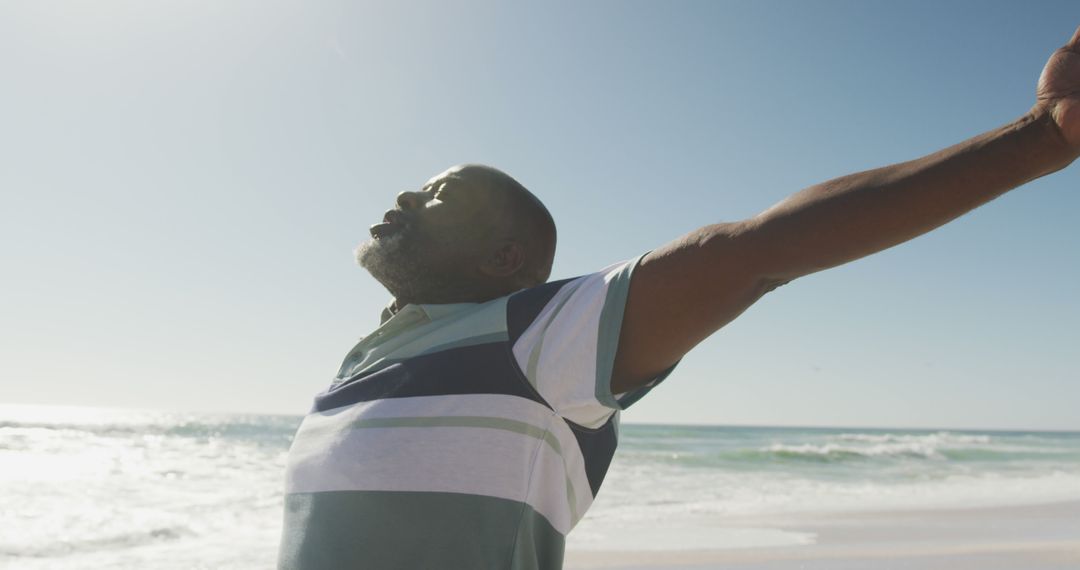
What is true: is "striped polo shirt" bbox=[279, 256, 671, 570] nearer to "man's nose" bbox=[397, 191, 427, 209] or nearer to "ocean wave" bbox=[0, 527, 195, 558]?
"man's nose" bbox=[397, 191, 427, 209]

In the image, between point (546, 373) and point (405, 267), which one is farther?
point (405, 267)

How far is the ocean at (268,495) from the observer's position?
6707 mm

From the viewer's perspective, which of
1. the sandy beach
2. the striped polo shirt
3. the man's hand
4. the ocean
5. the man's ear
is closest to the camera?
the man's hand

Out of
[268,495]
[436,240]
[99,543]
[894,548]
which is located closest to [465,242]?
[436,240]

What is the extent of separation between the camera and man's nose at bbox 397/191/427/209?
1.77 metres

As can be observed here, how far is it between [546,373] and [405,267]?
565 millimetres

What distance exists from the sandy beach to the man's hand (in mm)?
5395

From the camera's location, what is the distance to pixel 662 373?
1.28 meters

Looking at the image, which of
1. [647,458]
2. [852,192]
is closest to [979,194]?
[852,192]

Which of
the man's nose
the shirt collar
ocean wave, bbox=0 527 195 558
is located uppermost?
the man's nose

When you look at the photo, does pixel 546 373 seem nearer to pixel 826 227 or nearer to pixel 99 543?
pixel 826 227

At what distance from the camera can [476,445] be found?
49.0 inches

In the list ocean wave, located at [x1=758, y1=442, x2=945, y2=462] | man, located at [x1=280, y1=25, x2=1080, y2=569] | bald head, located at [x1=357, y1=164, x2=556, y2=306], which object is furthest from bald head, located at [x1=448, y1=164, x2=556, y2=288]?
ocean wave, located at [x1=758, y1=442, x2=945, y2=462]

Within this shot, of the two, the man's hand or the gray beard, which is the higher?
the man's hand
